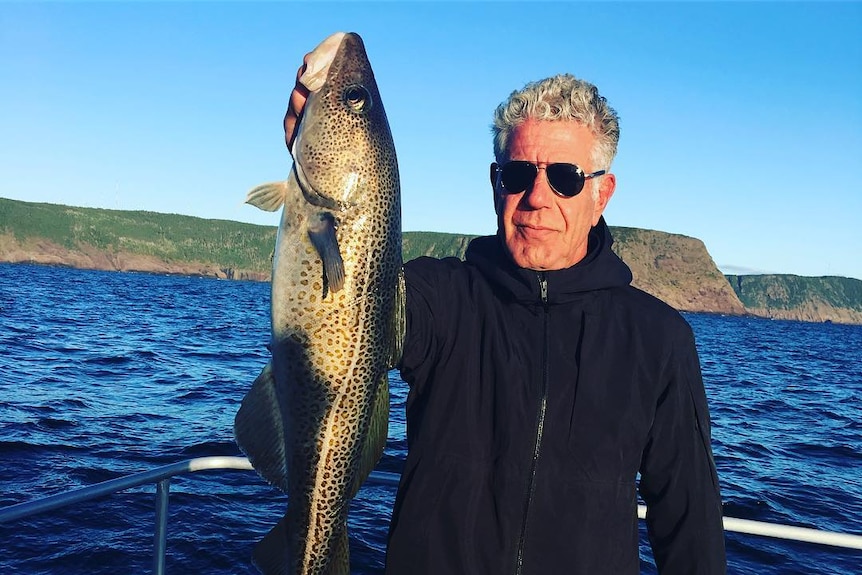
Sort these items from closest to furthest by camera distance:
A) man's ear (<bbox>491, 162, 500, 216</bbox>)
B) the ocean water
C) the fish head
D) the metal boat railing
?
1. the fish head
2. man's ear (<bbox>491, 162, 500, 216</bbox>)
3. the metal boat railing
4. the ocean water

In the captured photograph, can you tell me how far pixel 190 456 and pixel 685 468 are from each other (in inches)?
485

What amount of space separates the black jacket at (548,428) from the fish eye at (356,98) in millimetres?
791

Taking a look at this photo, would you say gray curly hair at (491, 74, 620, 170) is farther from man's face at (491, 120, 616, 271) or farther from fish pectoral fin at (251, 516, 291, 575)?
fish pectoral fin at (251, 516, 291, 575)

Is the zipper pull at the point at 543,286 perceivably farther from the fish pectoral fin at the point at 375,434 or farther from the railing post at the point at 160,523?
the railing post at the point at 160,523

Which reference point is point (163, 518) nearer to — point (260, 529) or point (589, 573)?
point (589, 573)

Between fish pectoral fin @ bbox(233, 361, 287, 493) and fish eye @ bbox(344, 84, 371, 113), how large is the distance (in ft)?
3.69

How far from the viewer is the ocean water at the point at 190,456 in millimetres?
10328

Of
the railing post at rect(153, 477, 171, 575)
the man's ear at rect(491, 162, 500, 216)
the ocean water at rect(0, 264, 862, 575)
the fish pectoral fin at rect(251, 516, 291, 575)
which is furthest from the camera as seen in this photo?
the ocean water at rect(0, 264, 862, 575)

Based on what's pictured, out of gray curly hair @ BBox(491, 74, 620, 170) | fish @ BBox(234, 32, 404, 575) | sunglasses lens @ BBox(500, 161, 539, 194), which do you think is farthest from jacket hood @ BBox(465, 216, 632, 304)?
fish @ BBox(234, 32, 404, 575)

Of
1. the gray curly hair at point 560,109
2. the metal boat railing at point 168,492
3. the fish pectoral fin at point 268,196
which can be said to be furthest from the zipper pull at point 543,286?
the metal boat railing at point 168,492

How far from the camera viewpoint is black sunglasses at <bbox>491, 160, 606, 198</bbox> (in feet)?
10.3

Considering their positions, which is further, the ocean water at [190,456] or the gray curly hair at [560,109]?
the ocean water at [190,456]

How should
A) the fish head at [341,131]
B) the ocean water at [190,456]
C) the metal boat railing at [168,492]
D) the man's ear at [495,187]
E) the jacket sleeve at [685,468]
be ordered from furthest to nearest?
the ocean water at [190,456] → the metal boat railing at [168,492] → the man's ear at [495,187] → the jacket sleeve at [685,468] → the fish head at [341,131]

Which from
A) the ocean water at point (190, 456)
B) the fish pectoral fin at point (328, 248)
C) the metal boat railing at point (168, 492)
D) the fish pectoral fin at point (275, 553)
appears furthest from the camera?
the ocean water at point (190, 456)
